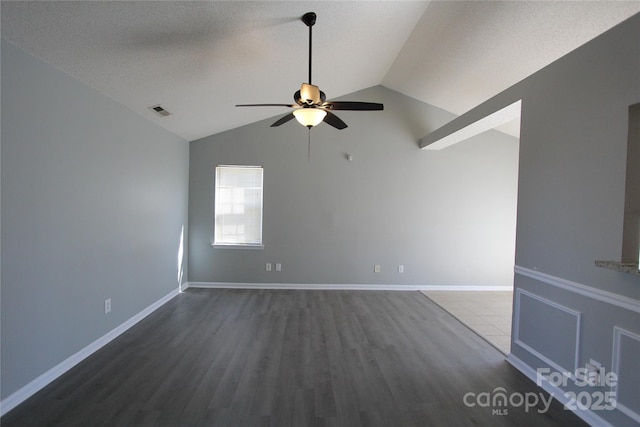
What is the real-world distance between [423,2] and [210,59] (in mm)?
2116

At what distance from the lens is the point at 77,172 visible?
Answer: 2354mm

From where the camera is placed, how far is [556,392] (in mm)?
2062

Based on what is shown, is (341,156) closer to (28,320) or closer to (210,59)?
(210,59)

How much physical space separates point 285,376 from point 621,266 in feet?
7.59

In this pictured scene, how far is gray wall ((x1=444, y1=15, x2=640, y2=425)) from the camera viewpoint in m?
1.66

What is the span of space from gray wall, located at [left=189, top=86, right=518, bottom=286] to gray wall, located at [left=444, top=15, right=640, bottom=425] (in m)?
2.27

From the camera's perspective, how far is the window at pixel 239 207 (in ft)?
15.5

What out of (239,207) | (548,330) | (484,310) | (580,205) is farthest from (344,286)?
(580,205)

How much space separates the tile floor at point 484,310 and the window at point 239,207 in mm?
3103

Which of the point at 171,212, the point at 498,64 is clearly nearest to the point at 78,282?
the point at 171,212

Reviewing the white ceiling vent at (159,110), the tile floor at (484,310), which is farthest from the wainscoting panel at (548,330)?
the white ceiling vent at (159,110)

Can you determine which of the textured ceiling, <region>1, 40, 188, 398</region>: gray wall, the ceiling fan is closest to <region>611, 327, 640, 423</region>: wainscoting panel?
the ceiling fan

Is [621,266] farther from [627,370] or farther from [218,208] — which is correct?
[218,208]

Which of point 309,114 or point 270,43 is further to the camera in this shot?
point 270,43
